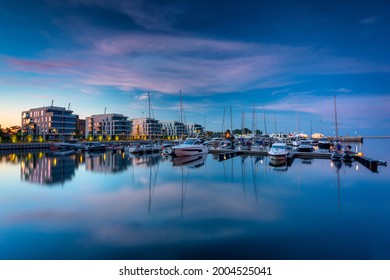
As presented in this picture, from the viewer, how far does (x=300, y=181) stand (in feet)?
74.2

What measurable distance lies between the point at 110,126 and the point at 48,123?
3242 cm

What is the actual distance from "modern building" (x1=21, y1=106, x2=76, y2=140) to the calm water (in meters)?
104

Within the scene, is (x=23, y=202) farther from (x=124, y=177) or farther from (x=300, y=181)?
(x=300, y=181)

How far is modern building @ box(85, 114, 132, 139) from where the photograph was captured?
13838 centimetres

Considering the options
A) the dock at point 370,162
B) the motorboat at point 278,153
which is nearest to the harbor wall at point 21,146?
the motorboat at point 278,153

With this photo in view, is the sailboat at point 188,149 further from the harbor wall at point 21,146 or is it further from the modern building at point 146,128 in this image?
the modern building at point 146,128

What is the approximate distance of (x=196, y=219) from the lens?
1254 cm

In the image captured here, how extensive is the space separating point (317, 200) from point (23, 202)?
65.8ft

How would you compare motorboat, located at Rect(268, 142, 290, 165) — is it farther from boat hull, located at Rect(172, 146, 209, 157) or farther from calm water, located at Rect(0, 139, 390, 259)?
boat hull, located at Rect(172, 146, 209, 157)

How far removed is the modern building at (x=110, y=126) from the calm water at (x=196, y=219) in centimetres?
11869

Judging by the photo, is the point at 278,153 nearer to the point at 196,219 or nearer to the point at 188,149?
the point at 188,149

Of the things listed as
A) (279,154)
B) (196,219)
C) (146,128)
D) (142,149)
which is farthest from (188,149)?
(146,128)

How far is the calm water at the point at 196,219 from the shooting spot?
29.5ft

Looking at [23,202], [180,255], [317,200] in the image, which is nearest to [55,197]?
[23,202]
